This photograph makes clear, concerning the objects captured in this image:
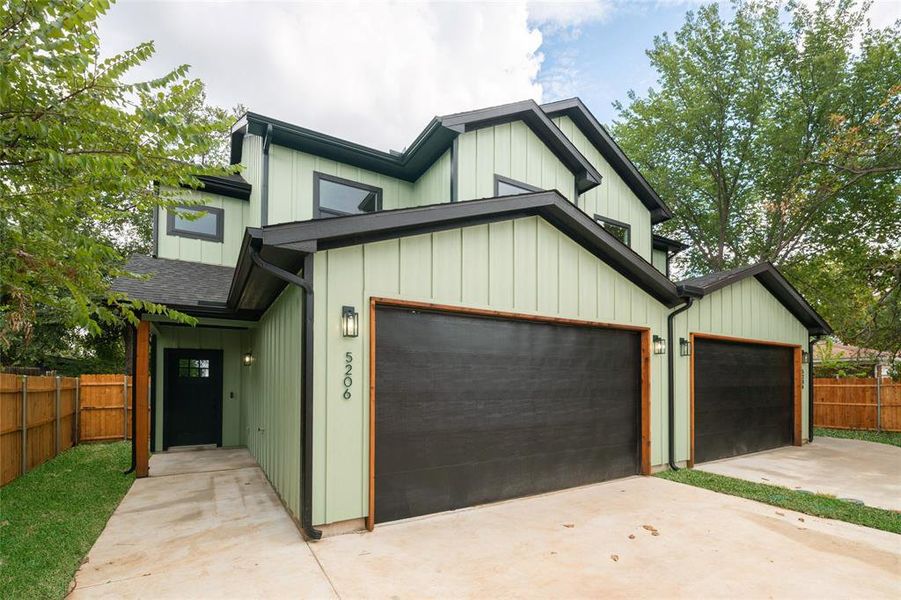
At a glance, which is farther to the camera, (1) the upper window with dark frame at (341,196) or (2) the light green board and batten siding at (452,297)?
(1) the upper window with dark frame at (341,196)

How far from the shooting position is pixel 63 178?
13.1 feet

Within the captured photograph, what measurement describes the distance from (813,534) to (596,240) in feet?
12.9

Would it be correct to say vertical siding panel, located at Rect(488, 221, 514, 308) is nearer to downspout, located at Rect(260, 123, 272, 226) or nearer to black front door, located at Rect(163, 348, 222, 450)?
downspout, located at Rect(260, 123, 272, 226)

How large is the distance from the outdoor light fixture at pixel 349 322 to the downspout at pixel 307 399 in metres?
0.31

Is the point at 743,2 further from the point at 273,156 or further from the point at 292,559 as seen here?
the point at 292,559

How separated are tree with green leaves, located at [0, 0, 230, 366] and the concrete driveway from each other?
2.10 meters

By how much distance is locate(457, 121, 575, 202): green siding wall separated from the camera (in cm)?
771

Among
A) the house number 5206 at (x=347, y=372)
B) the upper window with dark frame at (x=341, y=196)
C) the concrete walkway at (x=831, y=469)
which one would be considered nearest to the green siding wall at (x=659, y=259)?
the concrete walkway at (x=831, y=469)

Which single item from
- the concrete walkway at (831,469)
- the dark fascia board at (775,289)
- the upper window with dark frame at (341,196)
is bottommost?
the concrete walkway at (831,469)

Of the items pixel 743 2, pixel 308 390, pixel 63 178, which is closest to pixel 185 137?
pixel 63 178

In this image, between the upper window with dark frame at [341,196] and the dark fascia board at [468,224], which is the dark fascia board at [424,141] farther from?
the dark fascia board at [468,224]

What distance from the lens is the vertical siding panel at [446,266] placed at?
4.98 m

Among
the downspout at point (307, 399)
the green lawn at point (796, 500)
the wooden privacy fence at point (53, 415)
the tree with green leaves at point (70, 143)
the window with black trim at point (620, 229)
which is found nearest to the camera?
the tree with green leaves at point (70, 143)

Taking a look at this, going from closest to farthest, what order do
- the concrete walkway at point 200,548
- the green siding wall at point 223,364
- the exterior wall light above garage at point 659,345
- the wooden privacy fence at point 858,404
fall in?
the concrete walkway at point 200,548, the exterior wall light above garage at point 659,345, the green siding wall at point 223,364, the wooden privacy fence at point 858,404
